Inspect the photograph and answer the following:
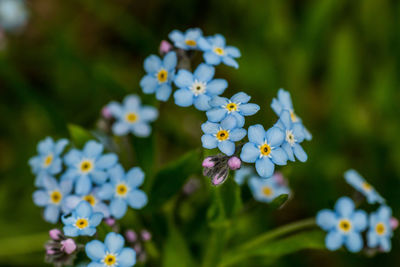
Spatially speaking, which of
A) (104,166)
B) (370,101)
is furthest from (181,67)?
(370,101)

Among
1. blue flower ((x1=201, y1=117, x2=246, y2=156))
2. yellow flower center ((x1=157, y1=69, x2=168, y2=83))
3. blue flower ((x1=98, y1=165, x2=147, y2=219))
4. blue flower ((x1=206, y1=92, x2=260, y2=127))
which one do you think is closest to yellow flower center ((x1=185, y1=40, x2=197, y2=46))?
yellow flower center ((x1=157, y1=69, x2=168, y2=83))

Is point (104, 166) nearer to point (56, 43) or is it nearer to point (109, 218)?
point (109, 218)

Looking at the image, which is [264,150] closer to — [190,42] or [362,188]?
[190,42]

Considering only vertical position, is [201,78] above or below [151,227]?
above

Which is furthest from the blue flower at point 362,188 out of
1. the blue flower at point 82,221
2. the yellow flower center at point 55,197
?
the yellow flower center at point 55,197

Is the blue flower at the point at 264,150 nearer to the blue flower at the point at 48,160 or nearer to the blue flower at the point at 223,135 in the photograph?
the blue flower at the point at 223,135

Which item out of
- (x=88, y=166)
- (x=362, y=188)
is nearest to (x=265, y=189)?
(x=362, y=188)
